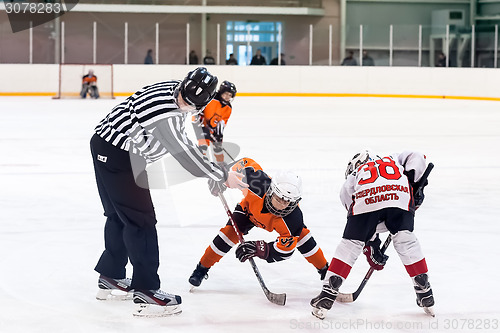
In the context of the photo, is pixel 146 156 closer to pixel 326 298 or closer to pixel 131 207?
pixel 131 207

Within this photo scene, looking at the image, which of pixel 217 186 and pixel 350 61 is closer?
pixel 217 186

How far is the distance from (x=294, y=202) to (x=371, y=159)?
0.34m

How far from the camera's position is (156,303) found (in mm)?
3061

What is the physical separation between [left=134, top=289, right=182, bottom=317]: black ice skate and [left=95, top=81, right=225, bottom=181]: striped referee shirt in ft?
1.57

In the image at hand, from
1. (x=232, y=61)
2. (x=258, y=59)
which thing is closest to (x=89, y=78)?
(x=232, y=61)

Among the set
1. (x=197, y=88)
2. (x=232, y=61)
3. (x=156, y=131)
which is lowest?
(x=156, y=131)

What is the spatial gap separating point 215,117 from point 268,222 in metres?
3.84

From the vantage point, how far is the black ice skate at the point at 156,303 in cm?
305

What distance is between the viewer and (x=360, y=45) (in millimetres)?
19484

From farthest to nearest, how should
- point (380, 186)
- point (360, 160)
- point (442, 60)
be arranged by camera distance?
point (442, 60) < point (360, 160) < point (380, 186)

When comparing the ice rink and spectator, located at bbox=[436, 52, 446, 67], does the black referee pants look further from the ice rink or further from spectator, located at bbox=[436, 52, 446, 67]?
spectator, located at bbox=[436, 52, 446, 67]

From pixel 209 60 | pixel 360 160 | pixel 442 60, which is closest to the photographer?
pixel 360 160

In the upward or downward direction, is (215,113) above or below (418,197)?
above

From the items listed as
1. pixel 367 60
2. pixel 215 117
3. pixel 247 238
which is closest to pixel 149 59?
pixel 367 60
